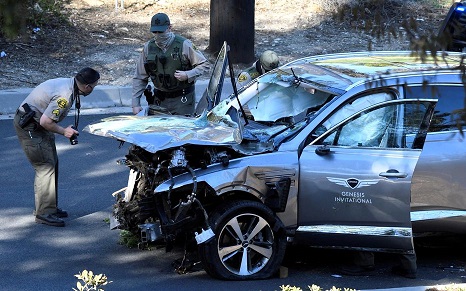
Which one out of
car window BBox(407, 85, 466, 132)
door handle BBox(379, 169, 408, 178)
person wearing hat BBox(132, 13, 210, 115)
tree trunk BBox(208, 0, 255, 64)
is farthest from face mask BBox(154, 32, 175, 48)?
tree trunk BBox(208, 0, 255, 64)

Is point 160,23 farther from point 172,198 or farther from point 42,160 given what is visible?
point 172,198

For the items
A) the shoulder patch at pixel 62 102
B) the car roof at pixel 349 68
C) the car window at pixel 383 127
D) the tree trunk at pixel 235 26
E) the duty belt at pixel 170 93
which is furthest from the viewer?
the tree trunk at pixel 235 26

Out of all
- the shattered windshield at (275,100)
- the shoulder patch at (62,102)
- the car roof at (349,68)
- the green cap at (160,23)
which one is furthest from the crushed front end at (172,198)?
the green cap at (160,23)

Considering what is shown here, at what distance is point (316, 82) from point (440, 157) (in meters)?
1.24

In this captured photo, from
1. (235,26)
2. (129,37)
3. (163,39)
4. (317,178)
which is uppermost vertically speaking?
(163,39)

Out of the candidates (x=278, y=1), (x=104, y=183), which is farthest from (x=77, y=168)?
(x=278, y=1)

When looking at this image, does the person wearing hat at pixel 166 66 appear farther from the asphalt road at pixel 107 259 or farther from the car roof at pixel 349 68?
the car roof at pixel 349 68

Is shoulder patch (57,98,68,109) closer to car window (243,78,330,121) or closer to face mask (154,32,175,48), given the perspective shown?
face mask (154,32,175,48)

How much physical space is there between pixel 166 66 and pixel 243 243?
118 inches

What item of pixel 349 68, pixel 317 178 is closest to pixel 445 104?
pixel 349 68

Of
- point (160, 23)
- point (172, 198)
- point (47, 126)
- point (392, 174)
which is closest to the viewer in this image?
point (392, 174)

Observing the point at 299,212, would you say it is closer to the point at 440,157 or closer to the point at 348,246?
the point at 348,246

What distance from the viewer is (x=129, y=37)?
A: 647 inches

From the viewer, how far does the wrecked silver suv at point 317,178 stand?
256 inches
